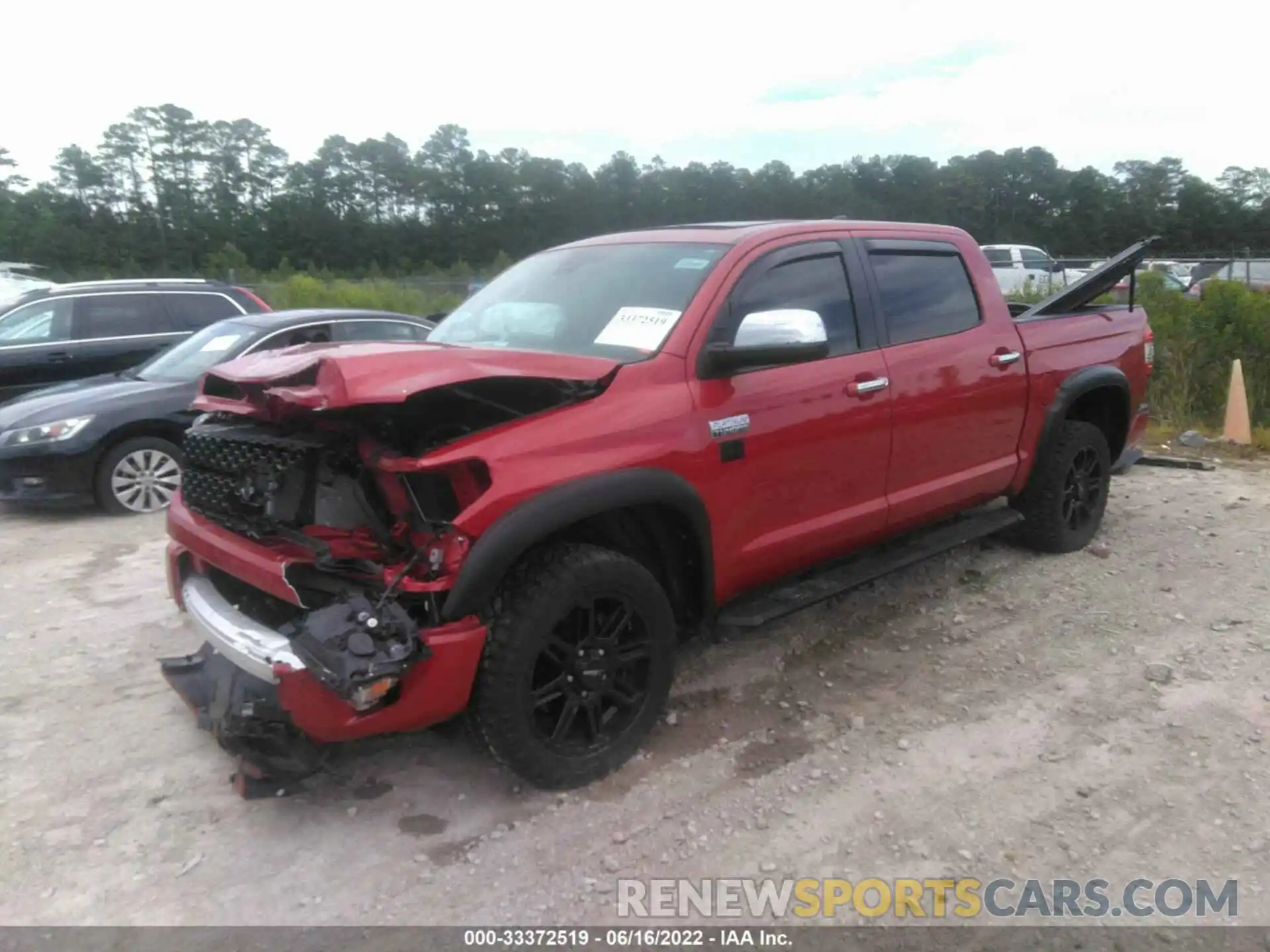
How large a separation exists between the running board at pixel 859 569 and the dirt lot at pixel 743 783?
398 mm

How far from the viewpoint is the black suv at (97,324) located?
9.23 meters

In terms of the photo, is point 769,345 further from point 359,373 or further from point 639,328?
point 359,373

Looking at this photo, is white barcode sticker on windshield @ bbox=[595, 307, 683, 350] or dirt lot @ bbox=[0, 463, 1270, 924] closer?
dirt lot @ bbox=[0, 463, 1270, 924]

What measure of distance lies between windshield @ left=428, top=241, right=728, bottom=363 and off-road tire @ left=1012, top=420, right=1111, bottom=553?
2.54m

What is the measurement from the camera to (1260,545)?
590 centimetres

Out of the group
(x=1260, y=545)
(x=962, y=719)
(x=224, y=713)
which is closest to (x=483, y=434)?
(x=224, y=713)

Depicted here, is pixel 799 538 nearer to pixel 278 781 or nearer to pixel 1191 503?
pixel 278 781

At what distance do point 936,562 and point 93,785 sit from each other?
428cm

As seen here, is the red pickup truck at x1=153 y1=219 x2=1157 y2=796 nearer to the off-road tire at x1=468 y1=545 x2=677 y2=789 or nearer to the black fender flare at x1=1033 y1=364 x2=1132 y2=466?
the off-road tire at x1=468 y1=545 x2=677 y2=789

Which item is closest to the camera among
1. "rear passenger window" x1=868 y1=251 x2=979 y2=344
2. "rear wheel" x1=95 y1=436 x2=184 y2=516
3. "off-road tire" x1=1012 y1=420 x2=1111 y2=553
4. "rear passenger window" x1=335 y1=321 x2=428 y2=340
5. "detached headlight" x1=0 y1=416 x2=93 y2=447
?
"rear passenger window" x1=868 y1=251 x2=979 y2=344

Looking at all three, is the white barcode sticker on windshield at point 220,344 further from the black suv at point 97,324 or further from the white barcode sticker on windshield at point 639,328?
the white barcode sticker on windshield at point 639,328

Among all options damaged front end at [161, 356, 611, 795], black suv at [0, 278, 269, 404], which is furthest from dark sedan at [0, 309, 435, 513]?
damaged front end at [161, 356, 611, 795]

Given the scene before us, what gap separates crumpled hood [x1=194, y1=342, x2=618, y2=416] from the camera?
114 inches

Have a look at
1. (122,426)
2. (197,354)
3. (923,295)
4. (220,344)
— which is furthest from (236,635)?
(197,354)
